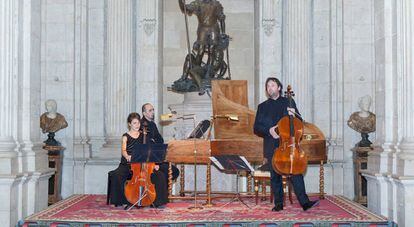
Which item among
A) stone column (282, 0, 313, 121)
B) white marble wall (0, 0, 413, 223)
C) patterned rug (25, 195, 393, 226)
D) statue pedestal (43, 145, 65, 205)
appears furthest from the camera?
stone column (282, 0, 313, 121)

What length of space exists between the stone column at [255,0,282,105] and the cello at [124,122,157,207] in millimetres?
4612

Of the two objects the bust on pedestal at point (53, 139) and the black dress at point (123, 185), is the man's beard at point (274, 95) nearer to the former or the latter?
the black dress at point (123, 185)

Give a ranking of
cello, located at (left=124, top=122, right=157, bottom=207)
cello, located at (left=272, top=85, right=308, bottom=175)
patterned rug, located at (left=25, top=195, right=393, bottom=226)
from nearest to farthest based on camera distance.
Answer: patterned rug, located at (left=25, top=195, right=393, bottom=226), cello, located at (left=272, top=85, right=308, bottom=175), cello, located at (left=124, top=122, right=157, bottom=207)

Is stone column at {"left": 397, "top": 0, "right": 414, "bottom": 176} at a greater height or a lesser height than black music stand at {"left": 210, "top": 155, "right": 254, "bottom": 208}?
greater

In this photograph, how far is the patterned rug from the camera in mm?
8188

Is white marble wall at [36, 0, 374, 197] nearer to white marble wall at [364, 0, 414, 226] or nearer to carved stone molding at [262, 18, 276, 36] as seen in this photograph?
carved stone molding at [262, 18, 276, 36]

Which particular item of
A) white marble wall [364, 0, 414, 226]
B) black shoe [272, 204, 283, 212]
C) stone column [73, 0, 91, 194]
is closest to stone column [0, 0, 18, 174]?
black shoe [272, 204, 283, 212]

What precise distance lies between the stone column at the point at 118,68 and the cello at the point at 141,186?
3817 millimetres

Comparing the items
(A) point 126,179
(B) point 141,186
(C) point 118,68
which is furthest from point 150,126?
(C) point 118,68

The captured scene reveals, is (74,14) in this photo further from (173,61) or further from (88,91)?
A: (173,61)

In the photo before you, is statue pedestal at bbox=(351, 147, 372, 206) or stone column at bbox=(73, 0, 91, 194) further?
stone column at bbox=(73, 0, 91, 194)

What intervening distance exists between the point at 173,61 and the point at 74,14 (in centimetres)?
245

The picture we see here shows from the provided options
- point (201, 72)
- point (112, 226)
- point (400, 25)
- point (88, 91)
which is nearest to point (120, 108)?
point (88, 91)

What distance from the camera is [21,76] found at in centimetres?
904
